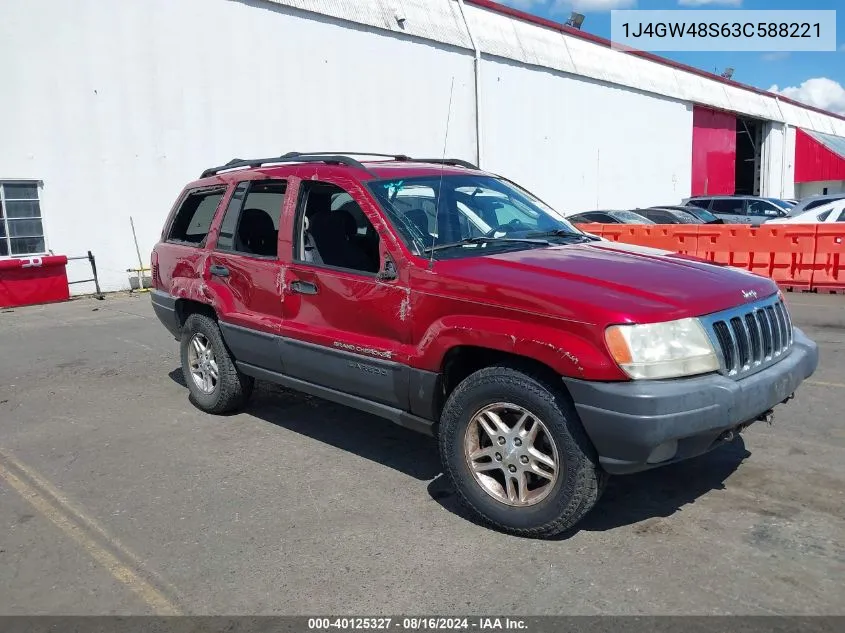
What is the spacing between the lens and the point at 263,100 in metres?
16.2

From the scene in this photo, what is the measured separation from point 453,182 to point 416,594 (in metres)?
2.60

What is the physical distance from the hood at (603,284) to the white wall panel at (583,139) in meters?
18.7

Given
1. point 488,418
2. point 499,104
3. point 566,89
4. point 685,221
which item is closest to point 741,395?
point 488,418

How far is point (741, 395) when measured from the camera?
130 inches

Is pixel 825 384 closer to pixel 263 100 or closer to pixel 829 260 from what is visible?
pixel 829 260

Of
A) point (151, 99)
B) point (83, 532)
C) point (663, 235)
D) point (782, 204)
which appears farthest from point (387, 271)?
point (782, 204)

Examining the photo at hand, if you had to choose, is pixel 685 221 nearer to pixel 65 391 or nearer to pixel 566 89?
pixel 566 89

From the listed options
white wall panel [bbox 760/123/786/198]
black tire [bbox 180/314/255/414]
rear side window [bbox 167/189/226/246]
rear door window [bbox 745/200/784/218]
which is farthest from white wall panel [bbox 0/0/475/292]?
white wall panel [bbox 760/123/786/198]

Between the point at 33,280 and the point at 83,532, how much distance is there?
412 inches

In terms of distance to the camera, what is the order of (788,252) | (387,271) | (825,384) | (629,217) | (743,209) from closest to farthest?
(387,271), (825,384), (788,252), (629,217), (743,209)

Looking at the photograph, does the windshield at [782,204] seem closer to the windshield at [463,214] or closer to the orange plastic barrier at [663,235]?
the orange plastic barrier at [663,235]

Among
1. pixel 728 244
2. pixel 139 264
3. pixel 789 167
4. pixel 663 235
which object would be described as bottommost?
pixel 139 264

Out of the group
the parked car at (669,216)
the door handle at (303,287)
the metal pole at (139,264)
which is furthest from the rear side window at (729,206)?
the door handle at (303,287)

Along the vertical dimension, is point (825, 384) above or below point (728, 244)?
below
